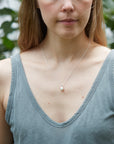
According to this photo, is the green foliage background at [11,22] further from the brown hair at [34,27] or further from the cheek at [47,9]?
the cheek at [47,9]

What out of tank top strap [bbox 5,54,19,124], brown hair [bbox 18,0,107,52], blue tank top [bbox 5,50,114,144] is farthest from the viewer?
brown hair [bbox 18,0,107,52]

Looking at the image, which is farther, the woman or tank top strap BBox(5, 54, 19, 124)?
tank top strap BBox(5, 54, 19, 124)

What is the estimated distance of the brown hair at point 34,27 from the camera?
2150mm

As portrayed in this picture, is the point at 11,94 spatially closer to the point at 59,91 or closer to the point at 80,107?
the point at 59,91

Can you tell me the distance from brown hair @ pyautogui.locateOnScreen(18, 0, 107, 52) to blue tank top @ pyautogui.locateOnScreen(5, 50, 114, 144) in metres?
0.21

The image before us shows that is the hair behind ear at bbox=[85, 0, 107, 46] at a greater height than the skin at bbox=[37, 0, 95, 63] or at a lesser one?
lesser

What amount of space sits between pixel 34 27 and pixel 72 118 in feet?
1.98

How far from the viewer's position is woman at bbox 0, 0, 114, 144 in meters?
1.90

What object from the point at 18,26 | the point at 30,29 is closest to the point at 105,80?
the point at 30,29

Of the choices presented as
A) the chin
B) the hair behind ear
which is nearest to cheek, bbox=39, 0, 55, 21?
Answer: the chin

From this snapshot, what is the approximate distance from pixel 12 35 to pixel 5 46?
8cm

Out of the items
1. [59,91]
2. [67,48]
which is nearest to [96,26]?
[67,48]

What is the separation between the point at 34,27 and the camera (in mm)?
2225

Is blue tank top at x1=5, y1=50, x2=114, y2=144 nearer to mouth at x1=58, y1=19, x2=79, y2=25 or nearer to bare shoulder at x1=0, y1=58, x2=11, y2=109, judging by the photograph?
bare shoulder at x1=0, y1=58, x2=11, y2=109
